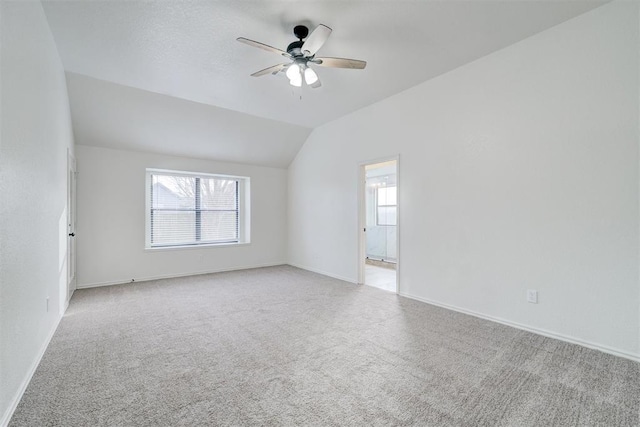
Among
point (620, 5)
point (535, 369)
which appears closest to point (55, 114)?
point (535, 369)

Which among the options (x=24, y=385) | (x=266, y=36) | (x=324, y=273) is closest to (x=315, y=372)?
(x=24, y=385)

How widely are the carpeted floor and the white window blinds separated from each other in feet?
7.11

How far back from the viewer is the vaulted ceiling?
245cm

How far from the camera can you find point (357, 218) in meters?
4.88

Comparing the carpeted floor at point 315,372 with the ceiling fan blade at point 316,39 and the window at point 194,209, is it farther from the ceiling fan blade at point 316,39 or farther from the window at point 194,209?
the ceiling fan blade at point 316,39

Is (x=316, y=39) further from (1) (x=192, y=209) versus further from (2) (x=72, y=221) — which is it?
(1) (x=192, y=209)

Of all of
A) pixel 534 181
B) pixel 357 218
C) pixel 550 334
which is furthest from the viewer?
pixel 357 218

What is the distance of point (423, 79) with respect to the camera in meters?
3.74

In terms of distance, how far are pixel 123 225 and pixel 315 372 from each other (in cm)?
442

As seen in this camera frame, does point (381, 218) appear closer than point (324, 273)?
No

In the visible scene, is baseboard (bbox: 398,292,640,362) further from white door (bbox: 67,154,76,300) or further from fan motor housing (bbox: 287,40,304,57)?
white door (bbox: 67,154,76,300)

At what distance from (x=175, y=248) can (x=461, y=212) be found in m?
4.83

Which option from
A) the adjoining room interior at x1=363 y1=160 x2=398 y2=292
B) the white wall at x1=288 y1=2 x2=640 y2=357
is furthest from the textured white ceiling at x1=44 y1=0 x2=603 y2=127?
A: the adjoining room interior at x1=363 y1=160 x2=398 y2=292

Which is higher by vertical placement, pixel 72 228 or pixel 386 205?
pixel 386 205
